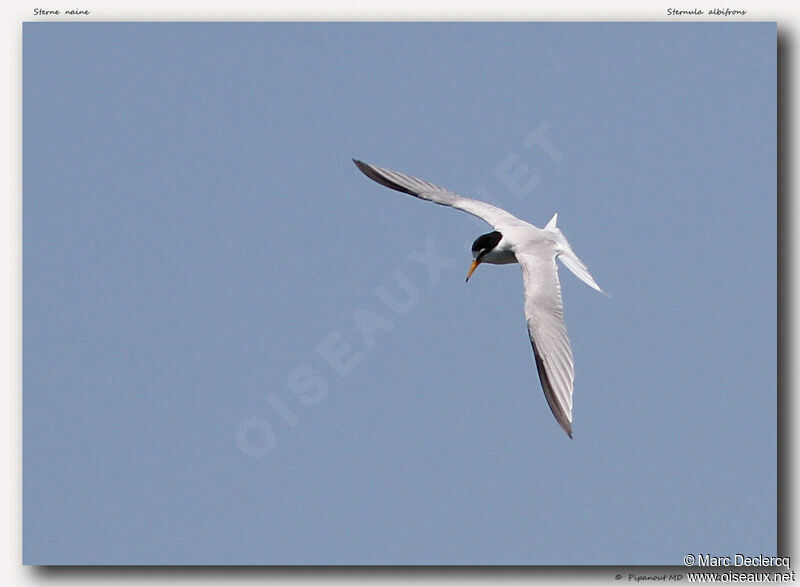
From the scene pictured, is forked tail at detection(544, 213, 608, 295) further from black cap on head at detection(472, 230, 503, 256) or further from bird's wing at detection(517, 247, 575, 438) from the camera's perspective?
black cap on head at detection(472, 230, 503, 256)

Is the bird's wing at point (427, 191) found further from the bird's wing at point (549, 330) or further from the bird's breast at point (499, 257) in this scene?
the bird's wing at point (549, 330)

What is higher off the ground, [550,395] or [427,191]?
[427,191]

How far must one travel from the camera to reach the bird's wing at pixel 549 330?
28.5ft

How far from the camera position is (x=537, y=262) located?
1009 cm

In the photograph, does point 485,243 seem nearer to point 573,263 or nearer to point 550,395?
point 573,263

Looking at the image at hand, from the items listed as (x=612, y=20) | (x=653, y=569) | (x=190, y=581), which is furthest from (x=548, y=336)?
(x=190, y=581)

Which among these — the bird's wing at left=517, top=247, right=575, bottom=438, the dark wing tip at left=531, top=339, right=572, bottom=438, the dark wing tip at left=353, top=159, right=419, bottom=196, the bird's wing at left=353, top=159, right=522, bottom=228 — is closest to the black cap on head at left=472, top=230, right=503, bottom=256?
the bird's wing at left=517, top=247, right=575, bottom=438

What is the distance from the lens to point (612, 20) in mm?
9422

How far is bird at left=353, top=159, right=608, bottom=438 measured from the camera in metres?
8.86

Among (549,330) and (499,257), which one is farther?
(499,257)

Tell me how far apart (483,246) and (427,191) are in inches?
59.0

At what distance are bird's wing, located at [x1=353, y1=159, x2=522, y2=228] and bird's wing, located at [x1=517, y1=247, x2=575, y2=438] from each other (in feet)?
4.34

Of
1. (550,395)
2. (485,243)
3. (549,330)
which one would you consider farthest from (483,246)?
(550,395)

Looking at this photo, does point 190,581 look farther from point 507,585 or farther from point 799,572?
point 799,572
